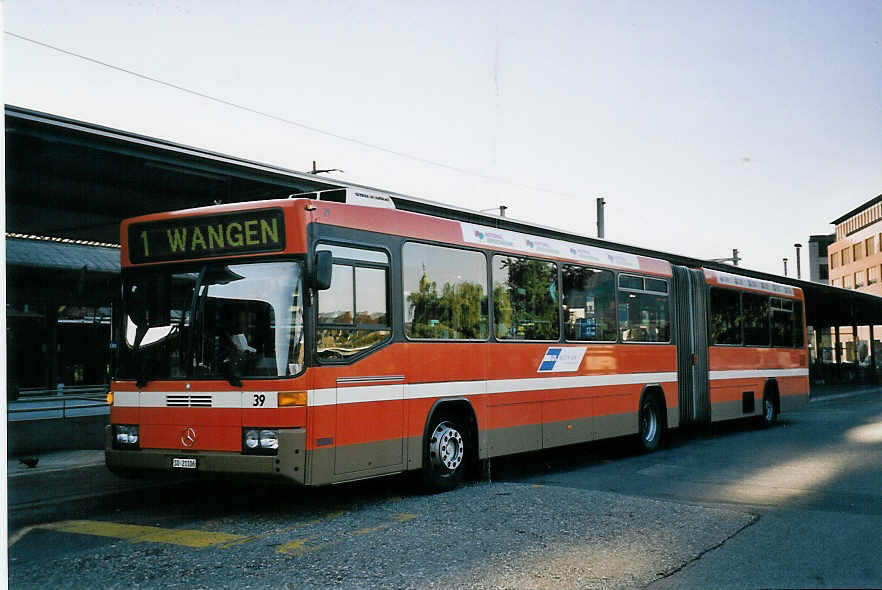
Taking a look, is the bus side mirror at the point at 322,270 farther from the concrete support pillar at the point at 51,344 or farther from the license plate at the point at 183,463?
the concrete support pillar at the point at 51,344

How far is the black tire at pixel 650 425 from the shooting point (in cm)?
1445

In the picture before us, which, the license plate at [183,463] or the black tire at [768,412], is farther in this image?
the black tire at [768,412]

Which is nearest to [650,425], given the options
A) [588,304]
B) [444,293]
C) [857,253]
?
[588,304]

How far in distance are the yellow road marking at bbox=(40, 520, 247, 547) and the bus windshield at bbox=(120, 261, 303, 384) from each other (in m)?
1.43

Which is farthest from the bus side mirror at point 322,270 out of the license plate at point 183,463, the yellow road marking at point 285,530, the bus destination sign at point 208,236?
the yellow road marking at point 285,530

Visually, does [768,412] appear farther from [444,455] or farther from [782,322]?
[444,455]

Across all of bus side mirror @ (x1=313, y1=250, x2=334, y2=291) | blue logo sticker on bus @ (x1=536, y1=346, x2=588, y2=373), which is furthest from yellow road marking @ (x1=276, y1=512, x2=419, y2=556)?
blue logo sticker on bus @ (x1=536, y1=346, x2=588, y2=373)

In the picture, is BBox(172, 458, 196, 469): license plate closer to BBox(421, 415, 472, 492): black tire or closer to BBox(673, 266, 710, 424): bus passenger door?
BBox(421, 415, 472, 492): black tire

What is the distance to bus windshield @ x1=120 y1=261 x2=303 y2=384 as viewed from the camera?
820 centimetres

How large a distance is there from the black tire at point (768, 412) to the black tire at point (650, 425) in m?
5.23

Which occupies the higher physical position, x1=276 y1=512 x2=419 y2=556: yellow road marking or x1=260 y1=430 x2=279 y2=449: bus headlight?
x1=260 y1=430 x2=279 y2=449: bus headlight

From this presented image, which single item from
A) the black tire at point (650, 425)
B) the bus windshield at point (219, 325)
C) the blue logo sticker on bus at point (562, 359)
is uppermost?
the bus windshield at point (219, 325)

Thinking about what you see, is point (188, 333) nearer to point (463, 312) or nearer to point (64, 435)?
point (463, 312)

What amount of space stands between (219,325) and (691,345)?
10481 mm
